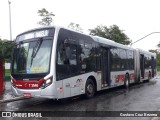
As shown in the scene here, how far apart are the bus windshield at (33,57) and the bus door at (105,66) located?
4.78m

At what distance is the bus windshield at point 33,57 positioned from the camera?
1022cm

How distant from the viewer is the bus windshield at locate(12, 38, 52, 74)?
10219mm

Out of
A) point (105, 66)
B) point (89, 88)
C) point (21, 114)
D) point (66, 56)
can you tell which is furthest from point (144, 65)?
point (21, 114)

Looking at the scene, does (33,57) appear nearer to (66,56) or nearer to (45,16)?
(66,56)

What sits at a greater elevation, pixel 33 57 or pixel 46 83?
pixel 33 57

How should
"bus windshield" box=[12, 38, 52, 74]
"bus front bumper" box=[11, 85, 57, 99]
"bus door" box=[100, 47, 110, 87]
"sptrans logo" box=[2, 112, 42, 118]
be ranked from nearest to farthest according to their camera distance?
"sptrans logo" box=[2, 112, 42, 118] → "bus front bumper" box=[11, 85, 57, 99] → "bus windshield" box=[12, 38, 52, 74] → "bus door" box=[100, 47, 110, 87]

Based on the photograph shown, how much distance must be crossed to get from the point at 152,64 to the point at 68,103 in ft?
59.9

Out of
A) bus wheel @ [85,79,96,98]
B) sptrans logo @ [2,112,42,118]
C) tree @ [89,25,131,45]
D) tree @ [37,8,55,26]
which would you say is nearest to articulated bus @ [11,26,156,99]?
bus wheel @ [85,79,96,98]

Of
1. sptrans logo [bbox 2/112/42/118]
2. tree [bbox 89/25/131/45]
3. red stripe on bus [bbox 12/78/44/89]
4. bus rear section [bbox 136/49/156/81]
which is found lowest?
sptrans logo [bbox 2/112/42/118]

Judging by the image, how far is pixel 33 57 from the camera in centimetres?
1044

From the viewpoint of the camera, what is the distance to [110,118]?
27.5ft

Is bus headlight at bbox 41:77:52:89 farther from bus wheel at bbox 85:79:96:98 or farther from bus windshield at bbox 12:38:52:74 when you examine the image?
bus wheel at bbox 85:79:96:98

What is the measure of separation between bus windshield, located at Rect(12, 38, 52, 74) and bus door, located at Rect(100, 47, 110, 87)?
478 cm

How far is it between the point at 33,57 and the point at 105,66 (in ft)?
18.3
